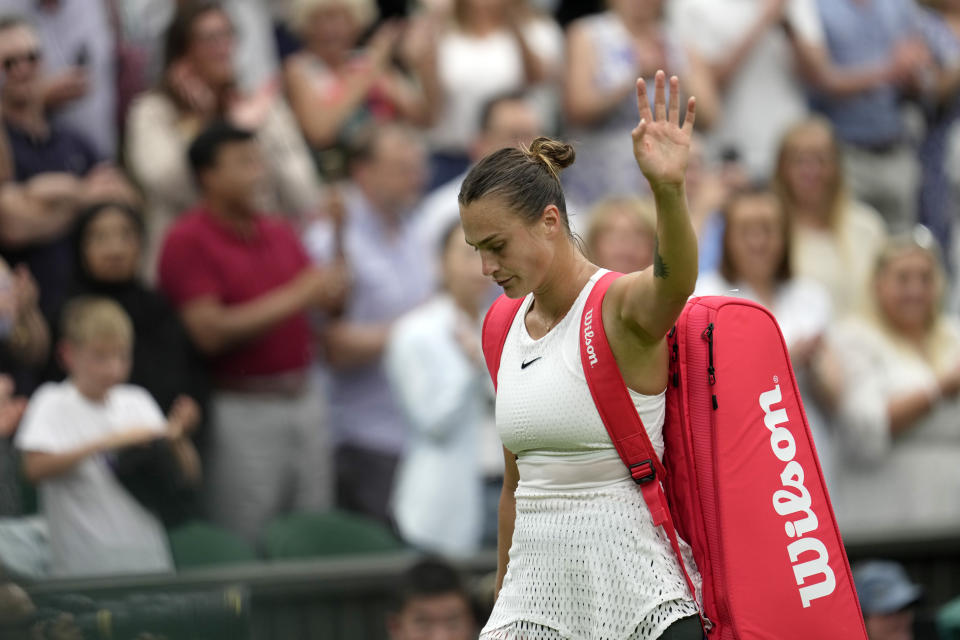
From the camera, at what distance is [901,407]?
793 cm

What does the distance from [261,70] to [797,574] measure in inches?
222

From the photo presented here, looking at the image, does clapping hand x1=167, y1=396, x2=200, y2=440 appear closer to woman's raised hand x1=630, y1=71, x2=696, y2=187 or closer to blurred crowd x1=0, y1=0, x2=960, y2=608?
blurred crowd x1=0, y1=0, x2=960, y2=608

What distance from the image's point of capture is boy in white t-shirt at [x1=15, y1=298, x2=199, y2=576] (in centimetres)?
634

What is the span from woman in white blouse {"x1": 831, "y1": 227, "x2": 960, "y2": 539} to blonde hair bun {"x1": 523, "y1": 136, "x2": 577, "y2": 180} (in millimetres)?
4138

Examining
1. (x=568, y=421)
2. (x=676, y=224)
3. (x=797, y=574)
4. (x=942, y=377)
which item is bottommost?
(x=942, y=377)

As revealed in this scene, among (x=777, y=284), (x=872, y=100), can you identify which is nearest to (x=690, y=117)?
(x=777, y=284)

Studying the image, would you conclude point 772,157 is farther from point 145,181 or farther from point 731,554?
point 731,554

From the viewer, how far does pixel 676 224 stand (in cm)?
359

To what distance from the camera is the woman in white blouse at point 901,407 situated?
7.83 metres

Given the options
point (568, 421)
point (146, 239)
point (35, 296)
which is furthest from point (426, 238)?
point (568, 421)

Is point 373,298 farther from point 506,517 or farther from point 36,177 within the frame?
point 506,517

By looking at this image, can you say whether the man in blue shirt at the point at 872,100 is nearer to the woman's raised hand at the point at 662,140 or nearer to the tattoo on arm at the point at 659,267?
the woman's raised hand at the point at 662,140

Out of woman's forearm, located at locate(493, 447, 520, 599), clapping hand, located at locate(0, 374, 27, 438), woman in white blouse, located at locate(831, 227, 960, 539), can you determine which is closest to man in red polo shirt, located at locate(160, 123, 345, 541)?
clapping hand, located at locate(0, 374, 27, 438)

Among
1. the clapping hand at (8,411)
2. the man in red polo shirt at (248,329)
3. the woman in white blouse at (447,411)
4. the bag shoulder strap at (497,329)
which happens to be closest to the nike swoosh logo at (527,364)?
the bag shoulder strap at (497,329)
